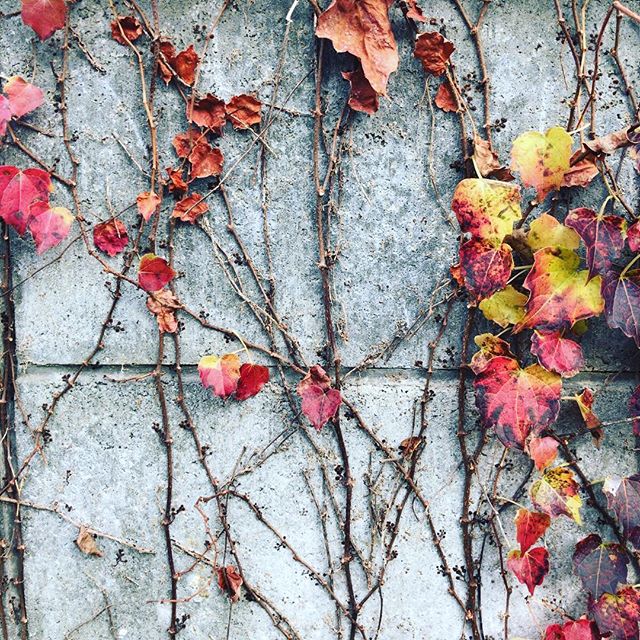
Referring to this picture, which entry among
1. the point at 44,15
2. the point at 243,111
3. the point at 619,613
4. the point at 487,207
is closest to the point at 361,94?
the point at 243,111

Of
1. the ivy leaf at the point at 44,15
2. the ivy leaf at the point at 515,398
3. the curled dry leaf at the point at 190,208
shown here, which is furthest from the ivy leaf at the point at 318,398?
the ivy leaf at the point at 44,15

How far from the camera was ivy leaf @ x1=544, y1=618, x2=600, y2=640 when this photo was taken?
66.9 inches

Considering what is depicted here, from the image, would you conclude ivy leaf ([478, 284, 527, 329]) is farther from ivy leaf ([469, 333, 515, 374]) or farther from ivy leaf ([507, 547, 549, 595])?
ivy leaf ([507, 547, 549, 595])

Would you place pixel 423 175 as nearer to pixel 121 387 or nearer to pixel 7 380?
pixel 121 387

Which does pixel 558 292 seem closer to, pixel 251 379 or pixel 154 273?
pixel 251 379

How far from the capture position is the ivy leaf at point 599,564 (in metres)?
1.67

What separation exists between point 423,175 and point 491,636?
116cm

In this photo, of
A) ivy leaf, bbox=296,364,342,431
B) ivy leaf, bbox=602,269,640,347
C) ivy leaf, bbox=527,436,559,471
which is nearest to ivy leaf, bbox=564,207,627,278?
ivy leaf, bbox=602,269,640,347

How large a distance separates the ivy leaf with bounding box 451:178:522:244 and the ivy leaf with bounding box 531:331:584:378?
0.26 m

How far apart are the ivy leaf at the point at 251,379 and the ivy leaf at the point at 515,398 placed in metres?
0.50

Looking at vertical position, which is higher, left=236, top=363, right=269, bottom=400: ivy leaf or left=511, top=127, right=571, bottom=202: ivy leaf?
left=511, top=127, right=571, bottom=202: ivy leaf

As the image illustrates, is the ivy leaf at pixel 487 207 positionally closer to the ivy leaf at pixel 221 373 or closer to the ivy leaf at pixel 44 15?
the ivy leaf at pixel 221 373

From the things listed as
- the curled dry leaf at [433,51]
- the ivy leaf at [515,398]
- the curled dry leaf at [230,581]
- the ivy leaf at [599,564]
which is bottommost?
the ivy leaf at [599,564]

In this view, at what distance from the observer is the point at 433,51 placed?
167cm
